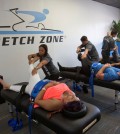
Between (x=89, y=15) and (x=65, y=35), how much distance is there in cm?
113

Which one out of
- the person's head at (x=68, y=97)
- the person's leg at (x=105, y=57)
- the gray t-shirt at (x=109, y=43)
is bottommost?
the person's head at (x=68, y=97)

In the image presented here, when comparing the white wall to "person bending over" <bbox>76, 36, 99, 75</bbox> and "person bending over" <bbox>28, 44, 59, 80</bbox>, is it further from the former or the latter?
"person bending over" <bbox>76, 36, 99, 75</bbox>

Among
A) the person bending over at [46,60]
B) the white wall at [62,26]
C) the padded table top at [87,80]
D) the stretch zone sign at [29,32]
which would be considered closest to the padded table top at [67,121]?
the padded table top at [87,80]

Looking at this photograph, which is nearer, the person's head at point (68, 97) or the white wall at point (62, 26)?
the person's head at point (68, 97)

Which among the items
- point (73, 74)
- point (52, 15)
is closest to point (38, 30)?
point (52, 15)

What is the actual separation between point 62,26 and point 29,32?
956mm

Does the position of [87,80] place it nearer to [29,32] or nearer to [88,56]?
[88,56]

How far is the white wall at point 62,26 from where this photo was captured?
3131 mm

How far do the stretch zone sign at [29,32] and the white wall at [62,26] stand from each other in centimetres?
7

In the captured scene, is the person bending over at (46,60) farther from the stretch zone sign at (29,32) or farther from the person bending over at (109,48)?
the person bending over at (109,48)

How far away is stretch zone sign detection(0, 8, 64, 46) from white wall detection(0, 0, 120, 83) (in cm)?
7

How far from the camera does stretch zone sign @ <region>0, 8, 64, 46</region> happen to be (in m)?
3.08

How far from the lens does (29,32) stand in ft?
11.2

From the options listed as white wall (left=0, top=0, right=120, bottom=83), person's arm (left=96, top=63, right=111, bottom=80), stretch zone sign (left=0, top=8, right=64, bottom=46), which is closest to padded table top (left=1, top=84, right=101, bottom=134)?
person's arm (left=96, top=63, right=111, bottom=80)
